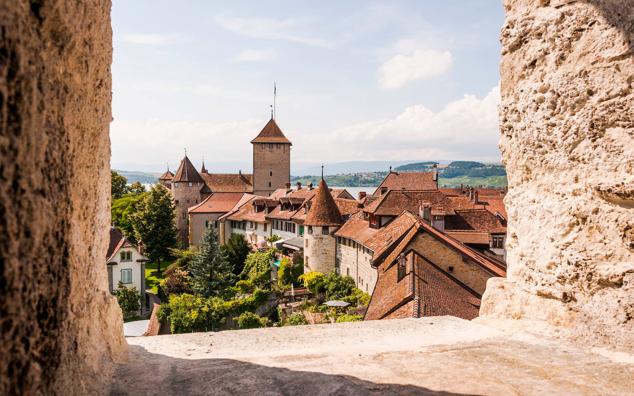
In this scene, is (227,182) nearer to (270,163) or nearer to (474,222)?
(270,163)

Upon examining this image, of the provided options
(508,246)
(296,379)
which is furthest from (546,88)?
(296,379)

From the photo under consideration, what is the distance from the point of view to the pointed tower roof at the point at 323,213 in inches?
1209

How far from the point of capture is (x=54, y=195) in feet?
5.76

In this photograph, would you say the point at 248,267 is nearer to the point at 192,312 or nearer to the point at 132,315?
the point at 132,315

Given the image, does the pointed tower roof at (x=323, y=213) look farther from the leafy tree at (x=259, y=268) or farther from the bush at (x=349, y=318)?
the bush at (x=349, y=318)

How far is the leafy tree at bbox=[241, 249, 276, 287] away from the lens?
31.0m

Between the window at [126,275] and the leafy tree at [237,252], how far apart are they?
28.3ft

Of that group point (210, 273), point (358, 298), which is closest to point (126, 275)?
point (210, 273)

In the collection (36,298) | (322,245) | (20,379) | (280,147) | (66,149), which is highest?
(280,147)

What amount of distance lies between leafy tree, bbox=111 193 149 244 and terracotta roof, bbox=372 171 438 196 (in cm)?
2379

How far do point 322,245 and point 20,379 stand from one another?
2902cm

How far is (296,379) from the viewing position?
8.50 feet

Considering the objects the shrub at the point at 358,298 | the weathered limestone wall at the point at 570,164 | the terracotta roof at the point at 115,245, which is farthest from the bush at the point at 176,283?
the weathered limestone wall at the point at 570,164

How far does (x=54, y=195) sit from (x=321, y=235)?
94.5 feet
